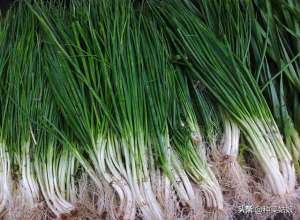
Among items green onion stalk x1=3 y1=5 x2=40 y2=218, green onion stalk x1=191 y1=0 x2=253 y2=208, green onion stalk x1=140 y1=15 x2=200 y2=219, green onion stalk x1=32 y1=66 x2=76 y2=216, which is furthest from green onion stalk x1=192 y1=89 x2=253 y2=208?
green onion stalk x1=3 y1=5 x2=40 y2=218

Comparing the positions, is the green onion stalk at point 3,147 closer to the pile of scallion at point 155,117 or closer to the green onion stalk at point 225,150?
the pile of scallion at point 155,117

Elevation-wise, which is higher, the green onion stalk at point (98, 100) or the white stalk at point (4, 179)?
the green onion stalk at point (98, 100)

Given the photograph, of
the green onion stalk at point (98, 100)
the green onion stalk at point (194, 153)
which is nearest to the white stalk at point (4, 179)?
the green onion stalk at point (98, 100)

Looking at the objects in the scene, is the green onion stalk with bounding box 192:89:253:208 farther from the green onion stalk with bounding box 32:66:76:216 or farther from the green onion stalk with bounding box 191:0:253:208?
the green onion stalk with bounding box 32:66:76:216

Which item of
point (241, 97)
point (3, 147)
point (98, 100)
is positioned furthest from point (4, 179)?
point (241, 97)

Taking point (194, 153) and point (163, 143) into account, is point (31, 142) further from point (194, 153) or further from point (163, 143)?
point (194, 153)
